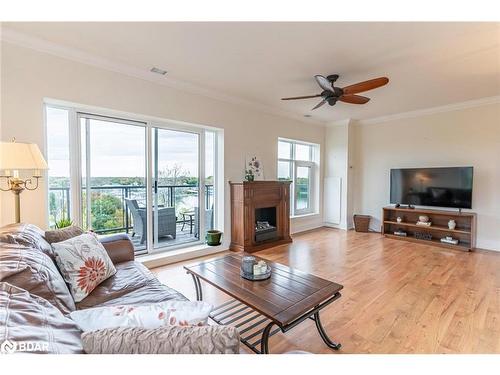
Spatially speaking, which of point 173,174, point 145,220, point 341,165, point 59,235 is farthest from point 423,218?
point 59,235

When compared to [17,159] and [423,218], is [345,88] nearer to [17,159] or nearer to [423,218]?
[17,159]

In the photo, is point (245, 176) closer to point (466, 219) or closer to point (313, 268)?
point (313, 268)

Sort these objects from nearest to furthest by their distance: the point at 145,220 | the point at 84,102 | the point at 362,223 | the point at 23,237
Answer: the point at 23,237 → the point at 84,102 → the point at 145,220 → the point at 362,223

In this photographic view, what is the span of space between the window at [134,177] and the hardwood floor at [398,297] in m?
0.76

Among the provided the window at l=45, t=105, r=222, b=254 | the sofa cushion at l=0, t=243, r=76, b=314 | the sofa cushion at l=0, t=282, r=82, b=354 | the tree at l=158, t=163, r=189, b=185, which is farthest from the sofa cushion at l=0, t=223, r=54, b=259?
the tree at l=158, t=163, r=189, b=185

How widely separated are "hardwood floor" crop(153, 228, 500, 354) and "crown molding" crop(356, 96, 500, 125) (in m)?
2.51

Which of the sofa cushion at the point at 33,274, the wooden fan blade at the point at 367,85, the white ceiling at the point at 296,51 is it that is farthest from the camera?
the wooden fan blade at the point at 367,85

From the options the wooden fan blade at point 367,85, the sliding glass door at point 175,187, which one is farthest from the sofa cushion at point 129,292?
the wooden fan blade at point 367,85

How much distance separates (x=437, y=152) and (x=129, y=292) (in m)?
5.48

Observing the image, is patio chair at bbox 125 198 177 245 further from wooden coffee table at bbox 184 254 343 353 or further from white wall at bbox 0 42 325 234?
wooden coffee table at bbox 184 254 343 353

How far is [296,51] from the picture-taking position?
2576 millimetres

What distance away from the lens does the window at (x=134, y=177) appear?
112 inches

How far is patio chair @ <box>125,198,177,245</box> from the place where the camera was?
338 centimetres

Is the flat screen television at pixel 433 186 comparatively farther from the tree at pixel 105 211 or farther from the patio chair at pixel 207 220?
the tree at pixel 105 211
